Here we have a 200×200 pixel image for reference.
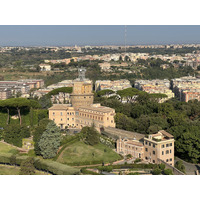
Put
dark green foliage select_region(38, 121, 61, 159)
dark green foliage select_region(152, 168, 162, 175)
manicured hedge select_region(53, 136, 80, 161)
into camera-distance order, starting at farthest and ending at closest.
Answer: dark green foliage select_region(38, 121, 61, 159), manicured hedge select_region(53, 136, 80, 161), dark green foliage select_region(152, 168, 162, 175)

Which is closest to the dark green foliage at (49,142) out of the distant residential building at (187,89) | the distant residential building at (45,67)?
the distant residential building at (187,89)

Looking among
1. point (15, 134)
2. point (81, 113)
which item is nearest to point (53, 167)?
point (15, 134)

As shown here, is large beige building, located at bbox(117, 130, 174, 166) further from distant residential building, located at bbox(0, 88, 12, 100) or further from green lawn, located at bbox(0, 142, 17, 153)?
distant residential building, located at bbox(0, 88, 12, 100)

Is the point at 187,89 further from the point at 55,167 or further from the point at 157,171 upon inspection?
the point at 55,167

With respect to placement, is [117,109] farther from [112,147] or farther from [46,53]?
[46,53]

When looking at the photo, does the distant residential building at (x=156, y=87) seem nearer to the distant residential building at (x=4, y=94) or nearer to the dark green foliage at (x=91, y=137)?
the distant residential building at (x=4, y=94)

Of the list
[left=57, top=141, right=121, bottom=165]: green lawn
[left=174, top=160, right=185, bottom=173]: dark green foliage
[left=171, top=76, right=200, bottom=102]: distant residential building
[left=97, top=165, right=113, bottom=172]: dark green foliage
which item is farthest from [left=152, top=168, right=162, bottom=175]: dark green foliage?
[left=171, top=76, right=200, bottom=102]: distant residential building

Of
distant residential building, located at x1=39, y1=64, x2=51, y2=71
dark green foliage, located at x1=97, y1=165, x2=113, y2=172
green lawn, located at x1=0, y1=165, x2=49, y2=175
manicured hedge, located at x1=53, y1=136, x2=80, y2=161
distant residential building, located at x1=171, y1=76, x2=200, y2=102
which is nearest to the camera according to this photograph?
dark green foliage, located at x1=97, y1=165, x2=113, y2=172

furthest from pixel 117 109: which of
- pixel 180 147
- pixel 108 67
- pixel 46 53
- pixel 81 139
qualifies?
pixel 46 53
